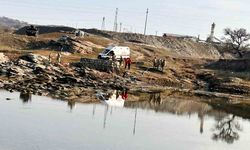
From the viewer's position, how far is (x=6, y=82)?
2302 inches

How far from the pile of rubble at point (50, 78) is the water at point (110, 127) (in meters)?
5.40

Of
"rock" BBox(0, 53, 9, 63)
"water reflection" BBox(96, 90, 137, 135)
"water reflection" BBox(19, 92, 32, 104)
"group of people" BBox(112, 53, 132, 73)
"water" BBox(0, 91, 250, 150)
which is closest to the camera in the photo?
"water" BBox(0, 91, 250, 150)

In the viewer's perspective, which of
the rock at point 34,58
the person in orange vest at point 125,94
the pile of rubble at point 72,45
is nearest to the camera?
the person in orange vest at point 125,94

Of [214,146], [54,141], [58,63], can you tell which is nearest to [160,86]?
[58,63]

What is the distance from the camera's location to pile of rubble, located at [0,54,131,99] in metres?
56.8

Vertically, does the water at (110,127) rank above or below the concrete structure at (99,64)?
below

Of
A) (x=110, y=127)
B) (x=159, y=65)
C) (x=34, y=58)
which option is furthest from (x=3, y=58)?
(x=110, y=127)

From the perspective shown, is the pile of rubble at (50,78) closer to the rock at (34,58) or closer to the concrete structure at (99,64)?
the rock at (34,58)

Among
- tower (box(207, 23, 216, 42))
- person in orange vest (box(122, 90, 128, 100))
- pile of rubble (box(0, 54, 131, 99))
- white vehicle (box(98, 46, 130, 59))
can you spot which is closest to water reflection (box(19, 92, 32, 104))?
pile of rubble (box(0, 54, 131, 99))

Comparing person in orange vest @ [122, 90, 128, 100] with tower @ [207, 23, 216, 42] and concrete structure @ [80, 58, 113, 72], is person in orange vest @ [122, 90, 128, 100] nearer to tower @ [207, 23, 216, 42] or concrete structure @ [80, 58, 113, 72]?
concrete structure @ [80, 58, 113, 72]

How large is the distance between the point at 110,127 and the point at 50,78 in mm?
27288

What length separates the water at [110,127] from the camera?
3272 cm

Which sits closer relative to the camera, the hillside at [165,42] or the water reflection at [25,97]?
the water reflection at [25,97]

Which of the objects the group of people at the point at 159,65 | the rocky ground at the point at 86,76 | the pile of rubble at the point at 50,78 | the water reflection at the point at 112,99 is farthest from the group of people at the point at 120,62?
the water reflection at the point at 112,99
